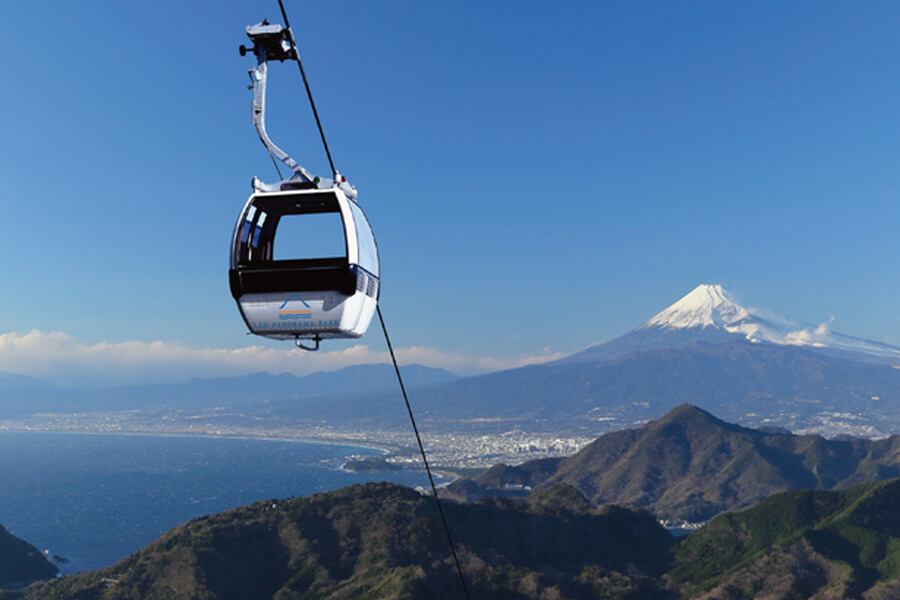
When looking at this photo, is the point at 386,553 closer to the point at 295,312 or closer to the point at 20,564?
the point at 20,564

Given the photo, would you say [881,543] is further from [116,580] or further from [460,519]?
[116,580]

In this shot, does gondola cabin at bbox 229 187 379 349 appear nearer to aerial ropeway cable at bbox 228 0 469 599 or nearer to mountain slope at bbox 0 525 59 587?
aerial ropeway cable at bbox 228 0 469 599

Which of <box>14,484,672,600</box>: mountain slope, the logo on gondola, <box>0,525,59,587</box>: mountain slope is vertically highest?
the logo on gondola

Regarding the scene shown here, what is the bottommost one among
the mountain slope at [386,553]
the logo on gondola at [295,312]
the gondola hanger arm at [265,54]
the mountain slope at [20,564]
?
the mountain slope at [20,564]

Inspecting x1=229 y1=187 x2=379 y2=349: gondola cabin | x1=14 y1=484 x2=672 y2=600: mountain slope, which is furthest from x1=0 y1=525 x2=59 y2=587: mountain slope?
x1=229 y1=187 x2=379 y2=349: gondola cabin

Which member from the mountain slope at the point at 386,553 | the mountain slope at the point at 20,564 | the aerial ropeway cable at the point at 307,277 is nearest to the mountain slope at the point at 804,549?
the mountain slope at the point at 386,553

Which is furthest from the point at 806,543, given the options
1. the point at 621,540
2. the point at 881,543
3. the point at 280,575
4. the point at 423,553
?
the point at 280,575

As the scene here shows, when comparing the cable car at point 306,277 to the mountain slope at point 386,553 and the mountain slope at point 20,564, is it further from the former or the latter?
the mountain slope at point 20,564

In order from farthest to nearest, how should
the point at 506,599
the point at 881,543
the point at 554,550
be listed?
the point at 554,550 < the point at 881,543 < the point at 506,599
